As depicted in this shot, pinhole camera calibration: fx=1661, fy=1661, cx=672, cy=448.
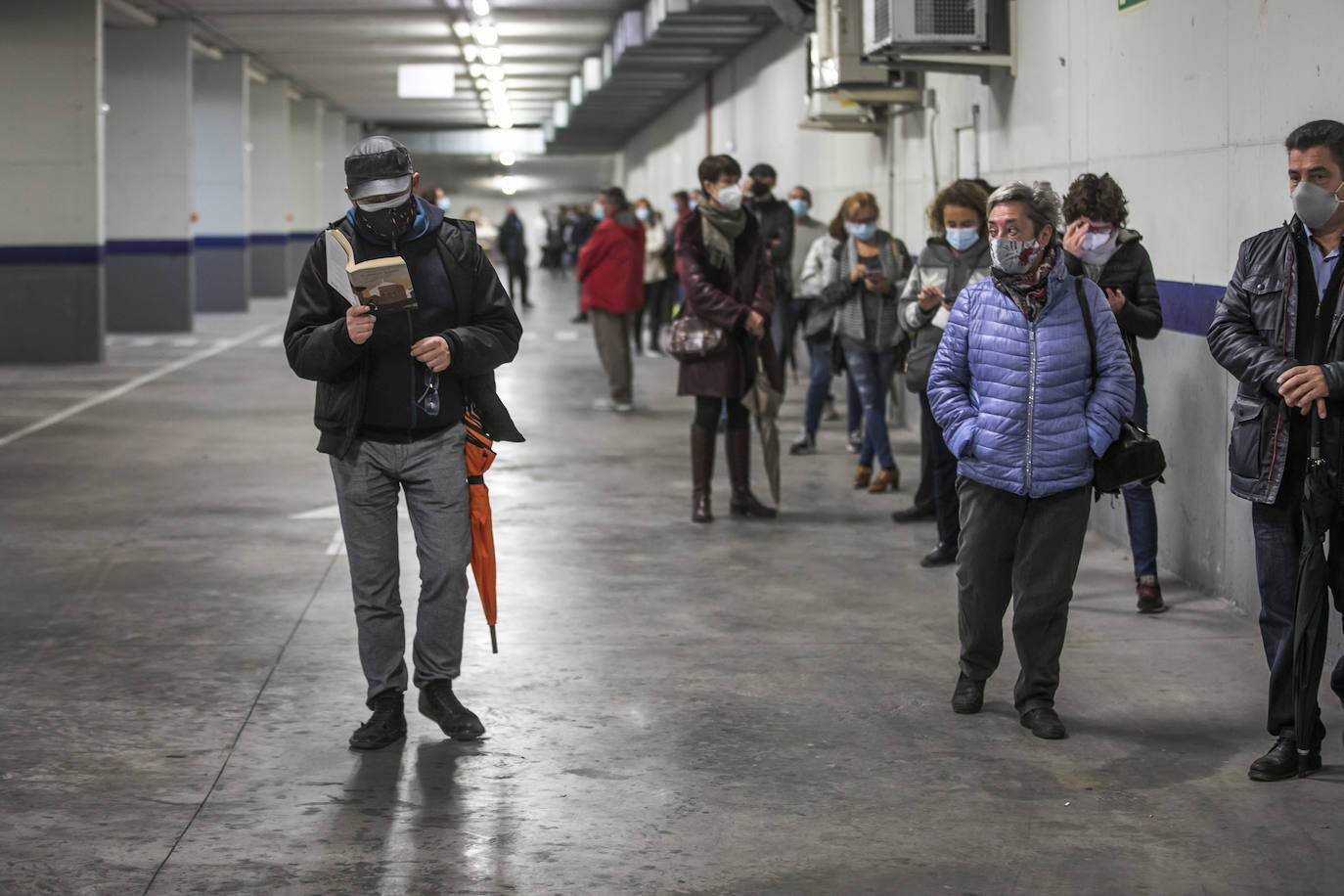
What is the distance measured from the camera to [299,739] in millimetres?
4859

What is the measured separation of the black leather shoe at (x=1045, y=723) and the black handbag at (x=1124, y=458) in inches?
26.9

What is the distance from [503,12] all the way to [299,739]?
1817cm

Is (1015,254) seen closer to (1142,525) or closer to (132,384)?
(1142,525)

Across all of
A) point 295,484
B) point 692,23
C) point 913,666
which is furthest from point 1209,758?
point 692,23

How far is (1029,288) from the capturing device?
192 inches

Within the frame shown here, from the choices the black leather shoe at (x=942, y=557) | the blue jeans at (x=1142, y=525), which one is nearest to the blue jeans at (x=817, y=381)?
the black leather shoe at (x=942, y=557)

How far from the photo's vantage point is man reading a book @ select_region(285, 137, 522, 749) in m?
4.59

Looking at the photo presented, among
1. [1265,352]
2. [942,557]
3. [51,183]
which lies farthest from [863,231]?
[51,183]

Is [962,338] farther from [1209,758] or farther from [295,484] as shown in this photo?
[295,484]

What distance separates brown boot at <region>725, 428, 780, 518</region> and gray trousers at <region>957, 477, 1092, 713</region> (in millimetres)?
3457

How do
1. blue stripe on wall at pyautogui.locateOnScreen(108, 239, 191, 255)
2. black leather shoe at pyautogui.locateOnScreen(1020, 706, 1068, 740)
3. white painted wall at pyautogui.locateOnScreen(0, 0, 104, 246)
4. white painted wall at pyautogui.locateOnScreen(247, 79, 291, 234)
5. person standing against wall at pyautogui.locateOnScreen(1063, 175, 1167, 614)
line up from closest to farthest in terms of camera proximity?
black leather shoe at pyautogui.locateOnScreen(1020, 706, 1068, 740) → person standing against wall at pyautogui.locateOnScreen(1063, 175, 1167, 614) → white painted wall at pyautogui.locateOnScreen(0, 0, 104, 246) → blue stripe on wall at pyautogui.locateOnScreen(108, 239, 191, 255) → white painted wall at pyautogui.locateOnScreen(247, 79, 291, 234)

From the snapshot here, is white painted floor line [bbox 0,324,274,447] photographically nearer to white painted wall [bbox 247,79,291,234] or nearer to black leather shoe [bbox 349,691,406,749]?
black leather shoe [bbox 349,691,406,749]

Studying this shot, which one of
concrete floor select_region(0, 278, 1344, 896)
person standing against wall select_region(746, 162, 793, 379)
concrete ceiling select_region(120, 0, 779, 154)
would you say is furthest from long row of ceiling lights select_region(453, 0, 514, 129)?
concrete floor select_region(0, 278, 1344, 896)

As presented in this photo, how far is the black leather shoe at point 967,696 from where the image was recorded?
5094 mm
